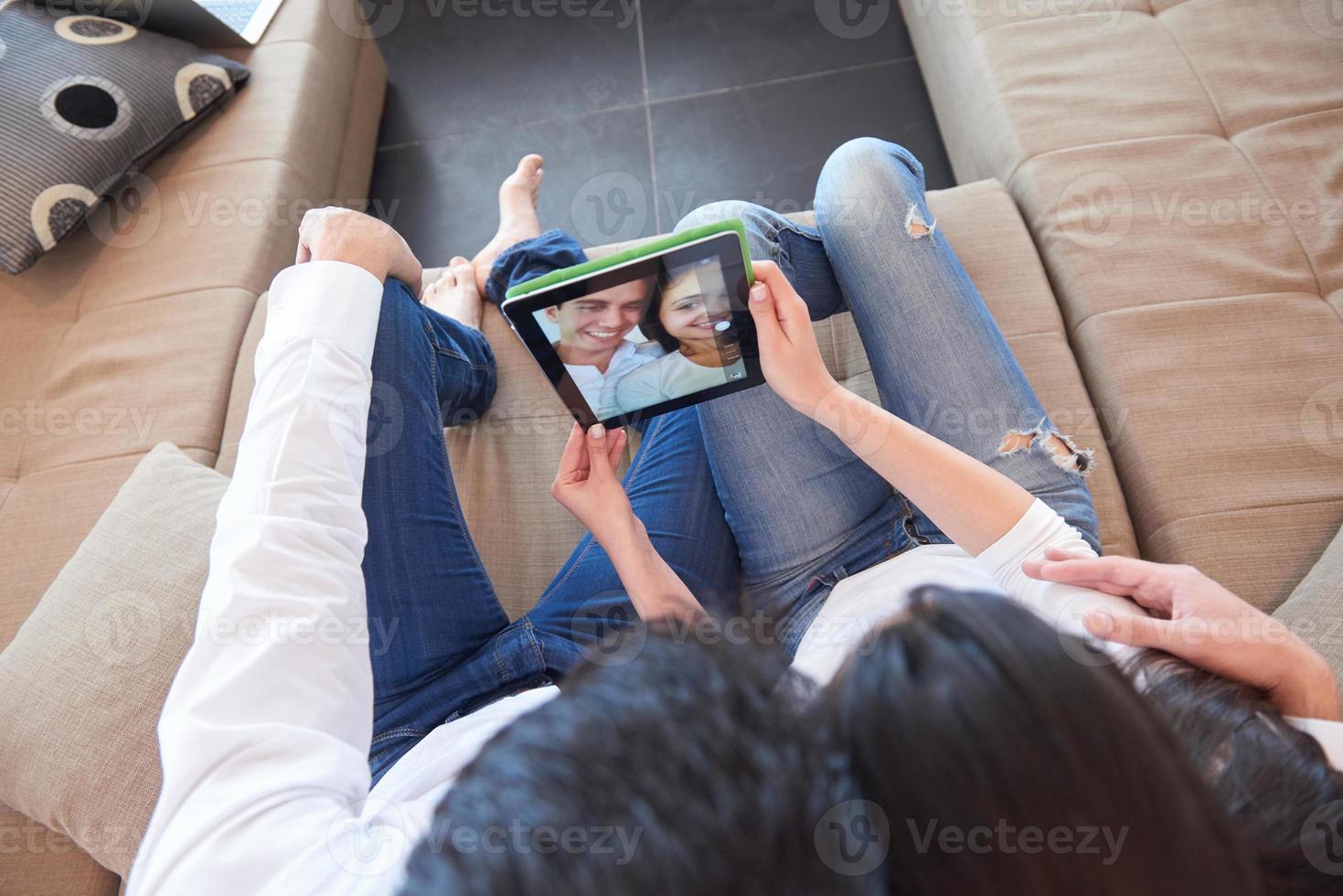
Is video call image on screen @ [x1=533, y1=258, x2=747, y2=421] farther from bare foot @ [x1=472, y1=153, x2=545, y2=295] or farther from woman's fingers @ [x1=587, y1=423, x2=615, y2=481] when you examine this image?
bare foot @ [x1=472, y1=153, x2=545, y2=295]

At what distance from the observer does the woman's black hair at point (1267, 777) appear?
47 centimetres

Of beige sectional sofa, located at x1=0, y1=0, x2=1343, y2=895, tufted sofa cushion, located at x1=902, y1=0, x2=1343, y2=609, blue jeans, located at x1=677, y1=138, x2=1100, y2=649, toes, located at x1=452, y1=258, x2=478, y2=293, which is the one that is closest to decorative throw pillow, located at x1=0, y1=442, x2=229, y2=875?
beige sectional sofa, located at x1=0, y1=0, x2=1343, y2=895

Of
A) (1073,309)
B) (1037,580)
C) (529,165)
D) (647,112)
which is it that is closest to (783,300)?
(1037,580)

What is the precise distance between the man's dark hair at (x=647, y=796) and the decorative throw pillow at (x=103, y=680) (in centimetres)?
55

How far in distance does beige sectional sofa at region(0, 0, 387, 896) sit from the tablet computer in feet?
2.18

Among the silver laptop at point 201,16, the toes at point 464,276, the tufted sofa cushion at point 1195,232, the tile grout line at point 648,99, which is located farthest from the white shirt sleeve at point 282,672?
the tile grout line at point 648,99

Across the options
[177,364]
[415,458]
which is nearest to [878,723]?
[415,458]

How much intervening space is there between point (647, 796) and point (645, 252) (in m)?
0.48

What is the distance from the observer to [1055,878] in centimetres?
39

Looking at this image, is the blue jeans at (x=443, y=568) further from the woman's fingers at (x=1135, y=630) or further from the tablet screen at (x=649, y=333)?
the woman's fingers at (x=1135, y=630)

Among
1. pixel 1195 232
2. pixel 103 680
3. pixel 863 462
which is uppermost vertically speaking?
pixel 1195 232

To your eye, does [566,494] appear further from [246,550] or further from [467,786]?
[467,786]

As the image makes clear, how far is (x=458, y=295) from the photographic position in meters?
1.20

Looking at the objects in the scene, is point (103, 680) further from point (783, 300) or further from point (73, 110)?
point (73, 110)
